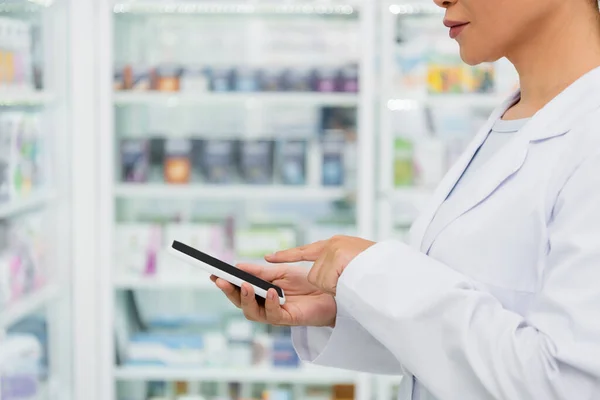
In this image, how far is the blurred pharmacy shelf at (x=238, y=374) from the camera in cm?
354

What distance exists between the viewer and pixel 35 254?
3086 mm

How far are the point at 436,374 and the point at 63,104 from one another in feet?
8.85

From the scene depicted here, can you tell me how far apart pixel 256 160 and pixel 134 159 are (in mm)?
530

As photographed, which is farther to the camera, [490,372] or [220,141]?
[220,141]

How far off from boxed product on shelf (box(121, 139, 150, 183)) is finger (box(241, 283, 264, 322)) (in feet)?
7.82

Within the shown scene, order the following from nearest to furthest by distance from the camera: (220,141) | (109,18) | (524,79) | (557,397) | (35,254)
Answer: (557,397) < (524,79) < (35,254) < (109,18) < (220,141)

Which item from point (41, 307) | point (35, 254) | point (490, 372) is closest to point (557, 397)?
point (490, 372)

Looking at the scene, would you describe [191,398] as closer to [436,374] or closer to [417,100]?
[417,100]

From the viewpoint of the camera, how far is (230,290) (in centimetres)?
120

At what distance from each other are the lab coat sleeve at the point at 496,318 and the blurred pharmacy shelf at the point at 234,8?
2.53 m

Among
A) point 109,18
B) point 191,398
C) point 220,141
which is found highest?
point 109,18

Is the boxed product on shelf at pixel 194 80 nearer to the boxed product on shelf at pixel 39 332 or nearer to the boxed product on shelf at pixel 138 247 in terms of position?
the boxed product on shelf at pixel 138 247

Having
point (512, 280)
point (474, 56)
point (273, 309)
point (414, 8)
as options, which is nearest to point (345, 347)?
point (273, 309)

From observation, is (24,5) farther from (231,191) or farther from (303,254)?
(303,254)
